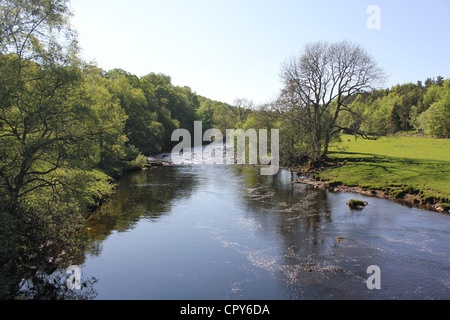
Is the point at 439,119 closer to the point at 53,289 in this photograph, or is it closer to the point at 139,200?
the point at 139,200

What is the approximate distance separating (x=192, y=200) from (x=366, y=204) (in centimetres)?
1668

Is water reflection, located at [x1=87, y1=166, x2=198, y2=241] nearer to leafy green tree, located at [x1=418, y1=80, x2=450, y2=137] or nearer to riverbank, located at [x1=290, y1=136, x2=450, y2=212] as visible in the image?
riverbank, located at [x1=290, y1=136, x2=450, y2=212]

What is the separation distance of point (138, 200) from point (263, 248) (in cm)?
1610

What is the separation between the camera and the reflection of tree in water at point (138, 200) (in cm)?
2206

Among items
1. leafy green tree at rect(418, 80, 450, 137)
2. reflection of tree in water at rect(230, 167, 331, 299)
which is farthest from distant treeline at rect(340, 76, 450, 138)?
reflection of tree in water at rect(230, 167, 331, 299)

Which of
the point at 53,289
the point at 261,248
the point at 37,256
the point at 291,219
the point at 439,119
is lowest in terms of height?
the point at 53,289

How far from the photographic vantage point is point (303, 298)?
12688 millimetres

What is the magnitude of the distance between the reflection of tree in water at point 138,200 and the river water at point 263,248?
0.14m

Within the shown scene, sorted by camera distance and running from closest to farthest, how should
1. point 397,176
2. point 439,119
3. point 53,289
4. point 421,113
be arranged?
Result: point 53,289 < point 397,176 < point 439,119 < point 421,113

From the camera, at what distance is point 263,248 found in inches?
711

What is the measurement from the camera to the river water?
13.4 meters

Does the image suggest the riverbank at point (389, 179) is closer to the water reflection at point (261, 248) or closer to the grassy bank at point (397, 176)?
the grassy bank at point (397, 176)

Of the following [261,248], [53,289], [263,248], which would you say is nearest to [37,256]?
[53,289]

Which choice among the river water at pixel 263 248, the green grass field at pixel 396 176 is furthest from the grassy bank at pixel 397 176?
the river water at pixel 263 248
